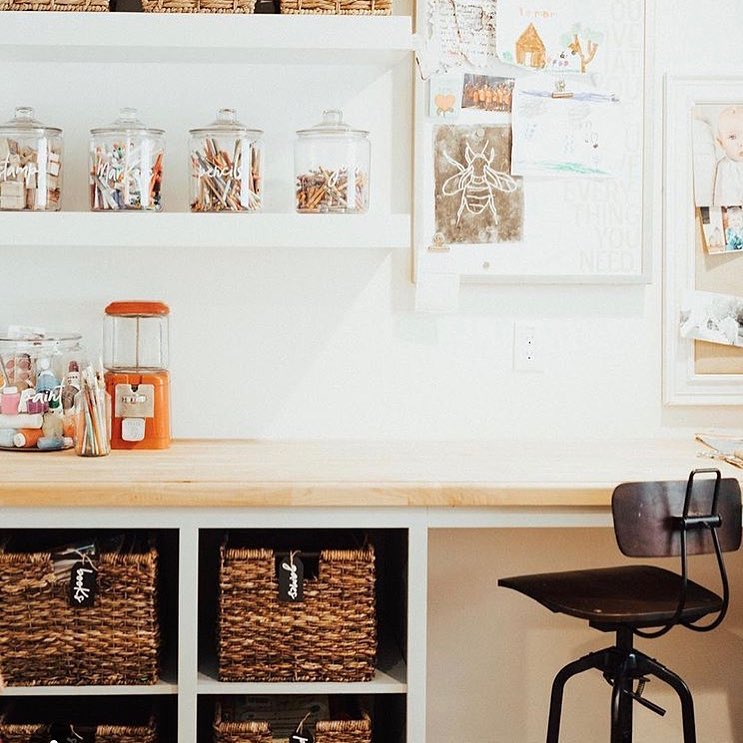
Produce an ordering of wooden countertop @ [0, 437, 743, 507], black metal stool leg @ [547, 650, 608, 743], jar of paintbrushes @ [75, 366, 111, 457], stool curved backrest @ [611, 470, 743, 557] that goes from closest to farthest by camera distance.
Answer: stool curved backrest @ [611, 470, 743, 557] → wooden countertop @ [0, 437, 743, 507] → black metal stool leg @ [547, 650, 608, 743] → jar of paintbrushes @ [75, 366, 111, 457]

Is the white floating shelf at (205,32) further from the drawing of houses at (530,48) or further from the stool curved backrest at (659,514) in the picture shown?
the stool curved backrest at (659,514)

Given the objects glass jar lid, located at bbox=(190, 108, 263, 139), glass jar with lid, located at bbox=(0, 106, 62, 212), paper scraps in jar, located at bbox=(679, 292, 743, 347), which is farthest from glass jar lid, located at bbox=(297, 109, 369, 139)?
paper scraps in jar, located at bbox=(679, 292, 743, 347)

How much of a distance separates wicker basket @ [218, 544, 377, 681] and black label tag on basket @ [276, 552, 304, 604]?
0.06 feet

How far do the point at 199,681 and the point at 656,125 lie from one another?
5.54ft

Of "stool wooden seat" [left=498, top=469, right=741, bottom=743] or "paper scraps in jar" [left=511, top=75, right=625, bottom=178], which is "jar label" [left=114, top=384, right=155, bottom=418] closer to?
"stool wooden seat" [left=498, top=469, right=741, bottom=743]

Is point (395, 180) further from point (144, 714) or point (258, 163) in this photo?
point (144, 714)

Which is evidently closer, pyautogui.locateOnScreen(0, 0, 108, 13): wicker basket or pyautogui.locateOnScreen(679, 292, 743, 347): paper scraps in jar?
pyautogui.locateOnScreen(0, 0, 108, 13): wicker basket

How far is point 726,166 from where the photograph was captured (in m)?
2.68

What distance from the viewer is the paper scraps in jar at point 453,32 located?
2602 millimetres

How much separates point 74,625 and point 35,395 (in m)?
0.58

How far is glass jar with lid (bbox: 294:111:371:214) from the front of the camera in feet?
7.92

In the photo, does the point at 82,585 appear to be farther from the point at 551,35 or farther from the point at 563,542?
the point at 551,35

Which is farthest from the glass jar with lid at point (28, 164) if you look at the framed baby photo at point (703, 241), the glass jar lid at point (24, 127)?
the framed baby photo at point (703, 241)

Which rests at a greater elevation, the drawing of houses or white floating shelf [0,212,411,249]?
the drawing of houses
